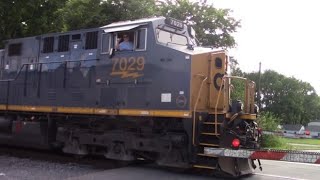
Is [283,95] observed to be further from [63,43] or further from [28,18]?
[63,43]

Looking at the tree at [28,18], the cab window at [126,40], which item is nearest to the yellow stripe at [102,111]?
the cab window at [126,40]

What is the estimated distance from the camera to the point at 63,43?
1380 centimetres

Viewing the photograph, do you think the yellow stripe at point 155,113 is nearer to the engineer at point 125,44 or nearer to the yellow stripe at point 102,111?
the yellow stripe at point 102,111

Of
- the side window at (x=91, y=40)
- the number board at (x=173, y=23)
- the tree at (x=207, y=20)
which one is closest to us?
the number board at (x=173, y=23)

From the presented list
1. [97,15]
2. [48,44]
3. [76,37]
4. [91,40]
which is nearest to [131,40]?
[91,40]

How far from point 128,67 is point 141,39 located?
843 millimetres

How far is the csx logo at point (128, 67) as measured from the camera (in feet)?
38.1

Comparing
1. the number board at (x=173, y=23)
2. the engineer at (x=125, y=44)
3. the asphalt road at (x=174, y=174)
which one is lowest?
the asphalt road at (x=174, y=174)

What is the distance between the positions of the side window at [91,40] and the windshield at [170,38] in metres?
2.12

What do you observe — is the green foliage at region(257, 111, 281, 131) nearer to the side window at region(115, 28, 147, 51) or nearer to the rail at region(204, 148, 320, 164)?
the side window at region(115, 28, 147, 51)

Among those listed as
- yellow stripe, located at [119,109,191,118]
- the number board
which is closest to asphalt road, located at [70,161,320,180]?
yellow stripe, located at [119,109,191,118]

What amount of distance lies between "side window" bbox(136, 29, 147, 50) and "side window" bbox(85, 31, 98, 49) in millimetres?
1609

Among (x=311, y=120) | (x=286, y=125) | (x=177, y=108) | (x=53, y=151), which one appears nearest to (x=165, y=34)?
(x=177, y=108)

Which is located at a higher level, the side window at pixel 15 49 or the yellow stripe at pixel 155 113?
the side window at pixel 15 49
